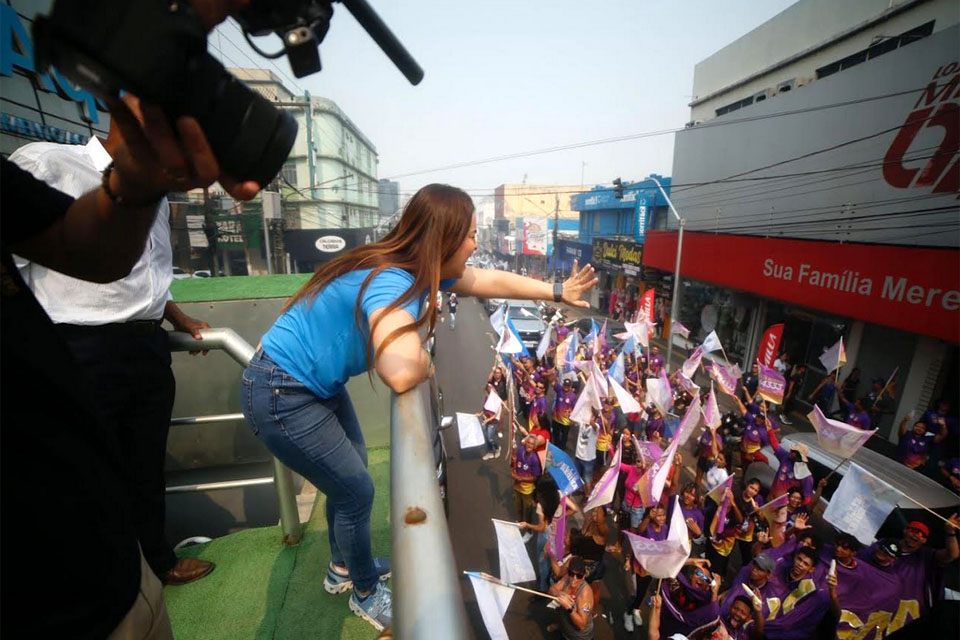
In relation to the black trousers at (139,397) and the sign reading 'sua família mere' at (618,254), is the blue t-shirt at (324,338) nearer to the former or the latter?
the black trousers at (139,397)

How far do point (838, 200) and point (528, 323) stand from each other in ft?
35.2

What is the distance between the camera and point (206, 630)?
Result: 5.89ft

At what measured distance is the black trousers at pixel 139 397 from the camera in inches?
70.4

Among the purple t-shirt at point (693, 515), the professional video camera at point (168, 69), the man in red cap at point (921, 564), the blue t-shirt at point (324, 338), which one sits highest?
the professional video camera at point (168, 69)

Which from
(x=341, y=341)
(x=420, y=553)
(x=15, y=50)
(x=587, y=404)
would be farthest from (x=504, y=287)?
(x=15, y=50)

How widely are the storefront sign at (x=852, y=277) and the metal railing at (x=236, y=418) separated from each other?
11.3m

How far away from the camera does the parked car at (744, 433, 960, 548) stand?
5.25 meters

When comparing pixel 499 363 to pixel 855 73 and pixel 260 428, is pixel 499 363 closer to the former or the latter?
pixel 260 428

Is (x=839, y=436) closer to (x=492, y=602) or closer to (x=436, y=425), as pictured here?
(x=492, y=602)

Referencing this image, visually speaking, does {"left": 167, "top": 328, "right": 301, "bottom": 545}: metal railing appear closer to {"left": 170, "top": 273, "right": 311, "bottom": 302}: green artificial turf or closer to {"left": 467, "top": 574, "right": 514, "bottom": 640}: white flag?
{"left": 467, "top": 574, "right": 514, "bottom": 640}: white flag

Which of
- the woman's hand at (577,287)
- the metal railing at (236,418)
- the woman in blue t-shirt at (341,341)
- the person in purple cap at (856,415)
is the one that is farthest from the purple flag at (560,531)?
the person in purple cap at (856,415)

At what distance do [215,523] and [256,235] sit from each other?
31326mm

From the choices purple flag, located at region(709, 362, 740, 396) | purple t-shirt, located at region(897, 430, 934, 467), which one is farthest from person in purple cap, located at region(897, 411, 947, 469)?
purple flag, located at region(709, 362, 740, 396)

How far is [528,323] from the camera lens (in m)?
18.9
